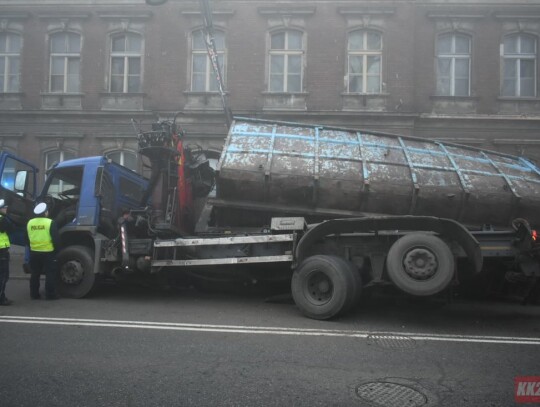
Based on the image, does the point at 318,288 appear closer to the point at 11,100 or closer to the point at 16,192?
the point at 16,192

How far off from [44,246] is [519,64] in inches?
621

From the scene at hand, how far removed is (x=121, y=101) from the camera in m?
16.1

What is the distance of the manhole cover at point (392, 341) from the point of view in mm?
5129

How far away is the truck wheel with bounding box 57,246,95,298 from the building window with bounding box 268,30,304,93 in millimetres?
9868

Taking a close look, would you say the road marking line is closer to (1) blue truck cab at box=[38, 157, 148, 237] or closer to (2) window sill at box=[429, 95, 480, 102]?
(1) blue truck cab at box=[38, 157, 148, 237]

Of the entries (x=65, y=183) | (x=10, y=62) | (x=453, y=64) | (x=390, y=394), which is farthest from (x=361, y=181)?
(x=10, y=62)

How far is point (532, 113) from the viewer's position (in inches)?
603

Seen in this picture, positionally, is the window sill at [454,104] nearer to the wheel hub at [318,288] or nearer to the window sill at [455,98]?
the window sill at [455,98]

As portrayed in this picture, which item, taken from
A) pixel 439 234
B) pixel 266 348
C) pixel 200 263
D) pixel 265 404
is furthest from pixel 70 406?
pixel 439 234

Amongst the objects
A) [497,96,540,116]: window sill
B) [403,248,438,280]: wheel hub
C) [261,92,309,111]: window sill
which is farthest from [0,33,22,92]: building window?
[497,96,540,116]: window sill

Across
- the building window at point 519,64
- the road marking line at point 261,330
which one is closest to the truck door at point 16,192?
the road marking line at point 261,330

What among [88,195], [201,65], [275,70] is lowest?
[88,195]

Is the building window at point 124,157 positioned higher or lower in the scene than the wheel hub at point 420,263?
higher

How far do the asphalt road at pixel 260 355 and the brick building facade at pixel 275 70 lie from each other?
9484 mm
